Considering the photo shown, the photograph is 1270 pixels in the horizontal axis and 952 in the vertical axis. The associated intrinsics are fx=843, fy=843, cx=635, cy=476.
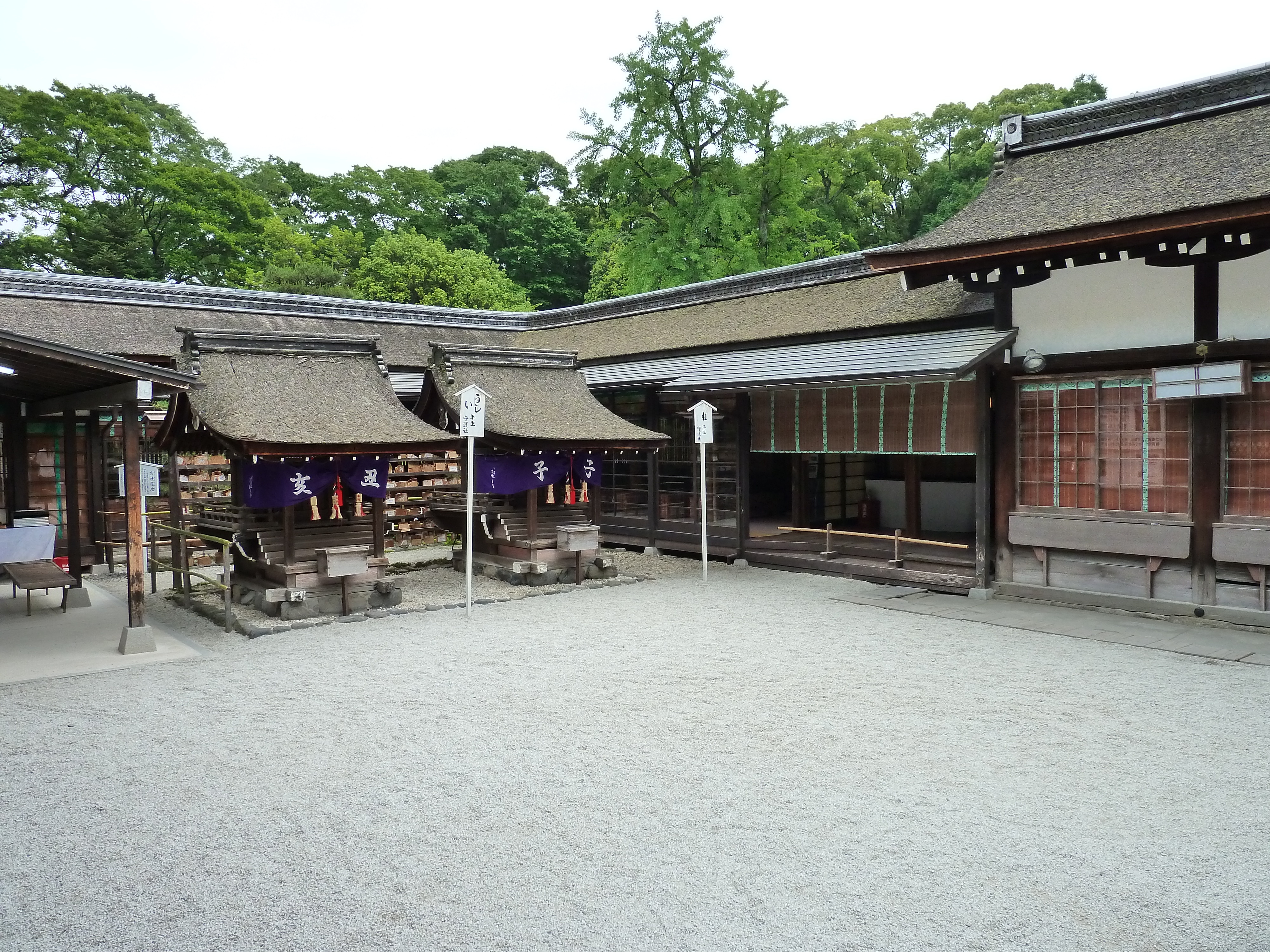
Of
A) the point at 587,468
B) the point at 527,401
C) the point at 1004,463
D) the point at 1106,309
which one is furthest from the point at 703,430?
the point at 1106,309

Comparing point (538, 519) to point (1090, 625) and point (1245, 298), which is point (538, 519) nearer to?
point (1090, 625)

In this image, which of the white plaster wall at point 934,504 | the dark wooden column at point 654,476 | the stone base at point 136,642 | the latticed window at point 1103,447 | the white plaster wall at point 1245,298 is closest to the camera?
the stone base at point 136,642

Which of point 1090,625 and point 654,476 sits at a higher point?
point 654,476

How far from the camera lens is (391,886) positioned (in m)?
3.73

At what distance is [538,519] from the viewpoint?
39.7ft

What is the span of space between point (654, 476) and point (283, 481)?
668 cm

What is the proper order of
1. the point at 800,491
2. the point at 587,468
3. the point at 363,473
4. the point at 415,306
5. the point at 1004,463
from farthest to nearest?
the point at 415,306
the point at 800,491
the point at 587,468
the point at 1004,463
the point at 363,473

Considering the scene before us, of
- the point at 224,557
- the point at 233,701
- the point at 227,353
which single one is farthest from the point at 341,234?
the point at 233,701

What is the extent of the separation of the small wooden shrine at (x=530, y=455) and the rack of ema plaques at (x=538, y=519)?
1cm

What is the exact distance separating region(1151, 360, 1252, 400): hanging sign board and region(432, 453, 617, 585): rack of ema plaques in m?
6.99

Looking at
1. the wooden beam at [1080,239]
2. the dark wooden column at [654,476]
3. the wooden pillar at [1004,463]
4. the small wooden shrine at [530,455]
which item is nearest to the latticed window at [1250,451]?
the wooden beam at [1080,239]

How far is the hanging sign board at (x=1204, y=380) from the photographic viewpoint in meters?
8.09

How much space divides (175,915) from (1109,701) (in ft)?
19.8

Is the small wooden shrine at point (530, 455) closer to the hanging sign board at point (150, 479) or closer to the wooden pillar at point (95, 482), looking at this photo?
the hanging sign board at point (150, 479)
